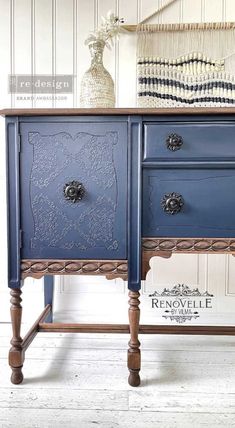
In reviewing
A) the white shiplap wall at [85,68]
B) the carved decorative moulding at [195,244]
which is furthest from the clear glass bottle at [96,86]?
the carved decorative moulding at [195,244]

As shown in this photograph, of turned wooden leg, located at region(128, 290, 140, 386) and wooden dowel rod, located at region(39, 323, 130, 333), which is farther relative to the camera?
wooden dowel rod, located at region(39, 323, 130, 333)

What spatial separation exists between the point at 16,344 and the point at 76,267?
1.22 feet

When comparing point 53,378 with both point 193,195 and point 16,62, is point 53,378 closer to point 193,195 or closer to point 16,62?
point 193,195

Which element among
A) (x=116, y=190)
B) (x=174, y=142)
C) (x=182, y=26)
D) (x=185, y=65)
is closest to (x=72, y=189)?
(x=116, y=190)

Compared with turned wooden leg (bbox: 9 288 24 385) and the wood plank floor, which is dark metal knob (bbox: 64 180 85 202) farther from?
the wood plank floor

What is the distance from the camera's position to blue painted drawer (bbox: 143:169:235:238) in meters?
1.23

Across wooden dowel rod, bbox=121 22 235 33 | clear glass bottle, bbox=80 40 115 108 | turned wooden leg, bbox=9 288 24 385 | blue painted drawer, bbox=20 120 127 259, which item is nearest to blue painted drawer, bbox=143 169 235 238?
blue painted drawer, bbox=20 120 127 259

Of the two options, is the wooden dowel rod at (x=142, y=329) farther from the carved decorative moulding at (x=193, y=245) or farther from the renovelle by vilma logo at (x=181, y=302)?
the carved decorative moulding at (x=193, y=245)

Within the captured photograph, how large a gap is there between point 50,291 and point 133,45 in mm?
1330

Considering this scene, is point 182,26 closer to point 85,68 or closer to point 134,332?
point 85,68

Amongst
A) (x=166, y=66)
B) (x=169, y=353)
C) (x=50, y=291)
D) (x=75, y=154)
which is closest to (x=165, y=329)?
(x=169, y=353)

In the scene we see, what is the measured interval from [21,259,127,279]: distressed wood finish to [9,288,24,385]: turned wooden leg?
10cm

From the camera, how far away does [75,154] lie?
1.24 meters

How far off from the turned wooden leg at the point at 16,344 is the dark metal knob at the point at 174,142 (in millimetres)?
769
